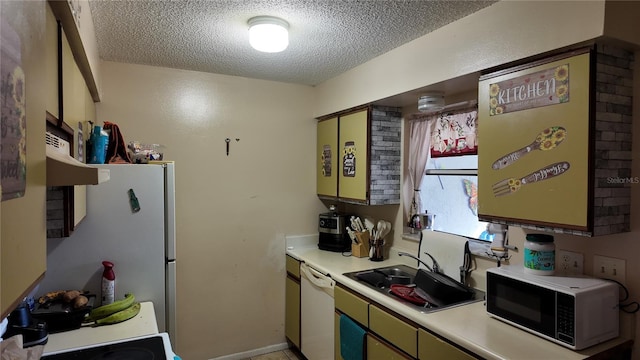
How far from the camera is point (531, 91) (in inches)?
61.7

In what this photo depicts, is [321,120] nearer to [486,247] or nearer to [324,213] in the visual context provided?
[324,213]

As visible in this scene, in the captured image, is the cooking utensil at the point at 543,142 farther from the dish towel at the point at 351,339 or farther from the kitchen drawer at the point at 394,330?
the dish towel at the point at 351,339

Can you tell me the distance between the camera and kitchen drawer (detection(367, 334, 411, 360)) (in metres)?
1.93

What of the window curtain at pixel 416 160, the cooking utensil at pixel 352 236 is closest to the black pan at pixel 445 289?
the window curtain at pixel 416 160

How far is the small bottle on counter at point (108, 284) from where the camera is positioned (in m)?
1.96

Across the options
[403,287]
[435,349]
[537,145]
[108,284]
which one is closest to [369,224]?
[403,287]

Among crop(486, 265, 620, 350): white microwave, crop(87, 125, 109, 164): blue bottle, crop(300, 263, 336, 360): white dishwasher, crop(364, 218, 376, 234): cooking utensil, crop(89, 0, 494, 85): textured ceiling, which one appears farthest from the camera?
crop(364, 218, 376, 234): cooking utensil

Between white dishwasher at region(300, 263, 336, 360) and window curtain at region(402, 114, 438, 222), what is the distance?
83 centimetres

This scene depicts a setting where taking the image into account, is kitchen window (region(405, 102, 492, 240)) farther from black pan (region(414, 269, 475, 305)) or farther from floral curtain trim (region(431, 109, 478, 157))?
black pan (region(414, 269, 475, 305))

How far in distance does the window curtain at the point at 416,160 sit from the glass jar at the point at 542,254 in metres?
1.13

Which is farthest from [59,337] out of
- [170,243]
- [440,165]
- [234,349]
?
[440,165]

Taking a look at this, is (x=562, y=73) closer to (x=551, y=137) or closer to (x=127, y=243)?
(x=551, y=137)

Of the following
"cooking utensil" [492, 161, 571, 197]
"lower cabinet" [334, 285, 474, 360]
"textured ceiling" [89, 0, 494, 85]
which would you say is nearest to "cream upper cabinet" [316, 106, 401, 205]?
"textured ceiling" [89, 0, 494, 85]

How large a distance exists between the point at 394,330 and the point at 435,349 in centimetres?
29
